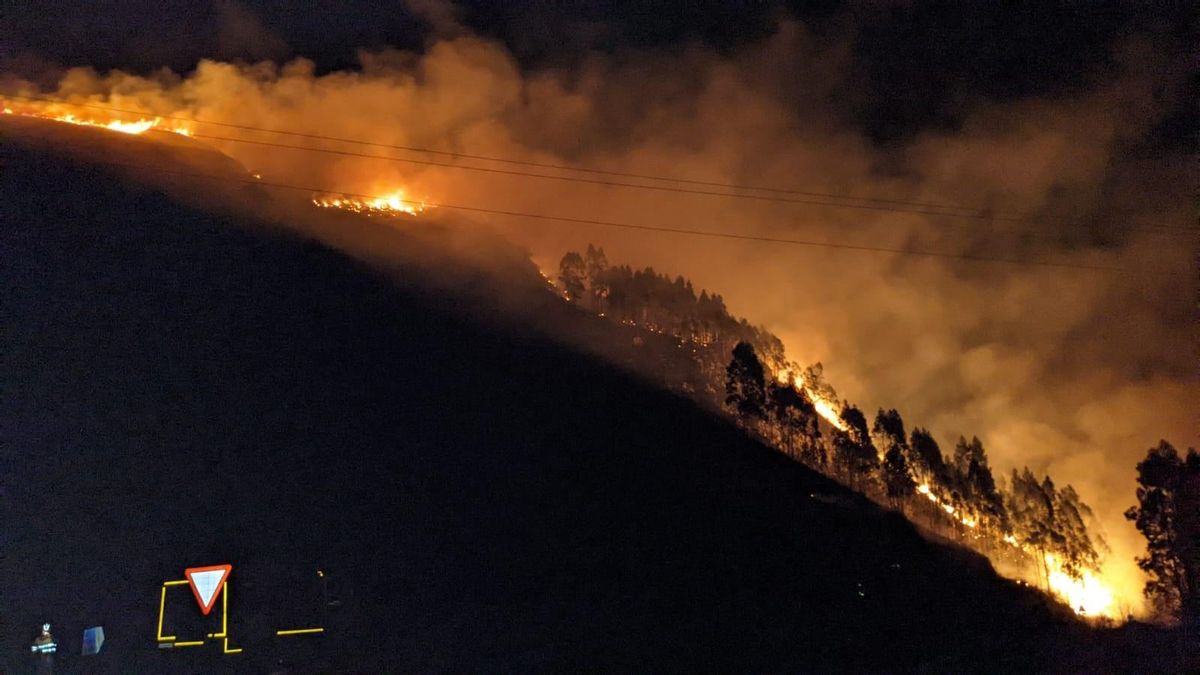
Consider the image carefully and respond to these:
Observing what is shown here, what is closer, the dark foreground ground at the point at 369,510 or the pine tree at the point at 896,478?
the dark foreground ground at the point at 369,510

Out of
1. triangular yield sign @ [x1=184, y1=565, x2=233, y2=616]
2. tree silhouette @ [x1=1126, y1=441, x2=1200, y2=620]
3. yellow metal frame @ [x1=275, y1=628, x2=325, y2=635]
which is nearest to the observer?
triangular yield sign @ [x1=184, y1=565, x2=233, y2=616]

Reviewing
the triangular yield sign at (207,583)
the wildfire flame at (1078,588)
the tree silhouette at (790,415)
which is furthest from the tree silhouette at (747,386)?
the triangular yield sign at (207,583)

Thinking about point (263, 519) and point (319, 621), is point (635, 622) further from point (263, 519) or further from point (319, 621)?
point (263, 519)

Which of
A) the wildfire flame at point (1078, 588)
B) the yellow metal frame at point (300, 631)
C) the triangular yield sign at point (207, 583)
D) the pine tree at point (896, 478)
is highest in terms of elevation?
the pine tree at point (896, 478)

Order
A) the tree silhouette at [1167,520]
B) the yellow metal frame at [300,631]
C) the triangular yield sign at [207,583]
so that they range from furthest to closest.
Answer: the tree silhouette at [1167,520], the yellow metal frame at [300,631], the triangular yield sign at [207,583]

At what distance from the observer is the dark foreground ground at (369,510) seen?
101 feet

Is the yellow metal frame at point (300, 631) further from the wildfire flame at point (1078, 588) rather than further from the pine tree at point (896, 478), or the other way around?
the wildfire flame at point (1078, 588)

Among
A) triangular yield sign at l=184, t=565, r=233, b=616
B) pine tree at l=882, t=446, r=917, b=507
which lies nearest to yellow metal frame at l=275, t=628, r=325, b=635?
triangular yield sign at l=184, t=565, r=233, b=616

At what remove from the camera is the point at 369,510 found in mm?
43500

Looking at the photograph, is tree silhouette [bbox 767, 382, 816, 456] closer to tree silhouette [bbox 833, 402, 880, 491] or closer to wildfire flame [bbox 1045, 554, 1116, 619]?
tree silhouette [bbox 833, 402, 880, 491]

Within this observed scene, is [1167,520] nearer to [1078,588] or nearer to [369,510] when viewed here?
[1078,588]

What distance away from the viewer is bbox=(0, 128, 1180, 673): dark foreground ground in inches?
1217

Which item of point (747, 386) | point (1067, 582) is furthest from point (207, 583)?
point (1067, 582)

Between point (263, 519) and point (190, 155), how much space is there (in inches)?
3257
